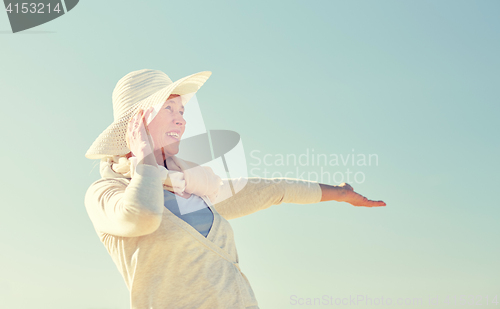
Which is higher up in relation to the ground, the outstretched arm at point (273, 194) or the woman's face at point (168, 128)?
the woman's face at point (168, 128)

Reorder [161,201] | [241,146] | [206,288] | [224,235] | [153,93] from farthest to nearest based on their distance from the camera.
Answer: [241,146] < [153,93] < [224,235] < [206,288] < [161,201]

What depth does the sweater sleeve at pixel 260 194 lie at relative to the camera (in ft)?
10.4

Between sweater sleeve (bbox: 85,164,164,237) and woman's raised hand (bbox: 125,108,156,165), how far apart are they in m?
0.08

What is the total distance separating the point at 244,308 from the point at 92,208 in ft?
3.35

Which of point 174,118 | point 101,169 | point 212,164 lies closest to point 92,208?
point 101,169

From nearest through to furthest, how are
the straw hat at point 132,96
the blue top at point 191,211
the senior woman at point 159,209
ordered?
1. the senior woman at point 159,209
2. the blue top at point 191,211
3. the straw hat at point 132,96

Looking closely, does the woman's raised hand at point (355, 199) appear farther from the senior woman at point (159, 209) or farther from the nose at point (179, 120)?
the nose at point (179, 120)

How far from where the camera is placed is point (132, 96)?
2.88 metres

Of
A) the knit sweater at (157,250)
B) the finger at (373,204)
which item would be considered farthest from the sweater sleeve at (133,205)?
the finger at (373,204)

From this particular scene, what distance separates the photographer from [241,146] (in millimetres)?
3500

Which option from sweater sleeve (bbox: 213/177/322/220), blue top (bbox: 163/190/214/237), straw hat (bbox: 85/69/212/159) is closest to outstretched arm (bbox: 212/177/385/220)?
sweater sleeve (bbox: 213/177/322/220)

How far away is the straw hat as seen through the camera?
270 centimetres

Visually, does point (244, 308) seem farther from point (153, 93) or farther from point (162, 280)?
point (153, 93)

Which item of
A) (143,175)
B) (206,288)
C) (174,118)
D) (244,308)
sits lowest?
(244,308)
